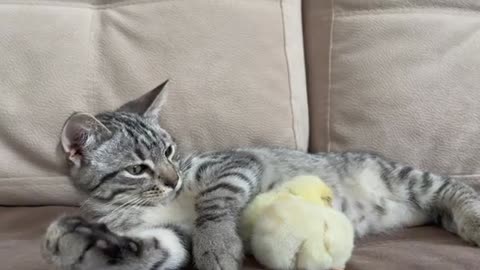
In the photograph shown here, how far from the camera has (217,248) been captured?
3.77 feet

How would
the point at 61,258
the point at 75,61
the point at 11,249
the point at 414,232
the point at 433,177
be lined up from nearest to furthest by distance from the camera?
the point at 61,258 < the point at 11,249 < the point at 414,232 < the point at 433,177 < the point at 75,61

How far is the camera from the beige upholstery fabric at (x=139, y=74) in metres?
1.62

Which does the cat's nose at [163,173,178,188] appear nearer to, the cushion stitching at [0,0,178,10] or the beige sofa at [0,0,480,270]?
the beige sofa at [0,0,480,270]

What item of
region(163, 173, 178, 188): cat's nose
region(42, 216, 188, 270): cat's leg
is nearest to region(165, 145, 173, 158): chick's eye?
region(163, 173, 178, 188): cat's nose

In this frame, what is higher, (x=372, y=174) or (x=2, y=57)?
(x=2, y=57)

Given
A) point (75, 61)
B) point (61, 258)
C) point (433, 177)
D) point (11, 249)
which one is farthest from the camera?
point (75, 61)

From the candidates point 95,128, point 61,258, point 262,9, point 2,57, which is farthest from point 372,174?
point 2,57

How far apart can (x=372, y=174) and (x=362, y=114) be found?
18 centimetres

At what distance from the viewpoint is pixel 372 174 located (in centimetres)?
157

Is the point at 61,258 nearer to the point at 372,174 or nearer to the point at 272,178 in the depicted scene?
the point at 272,178

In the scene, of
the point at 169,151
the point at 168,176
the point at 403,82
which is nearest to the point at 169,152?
the point at 169,151

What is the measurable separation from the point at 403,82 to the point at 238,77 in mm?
482

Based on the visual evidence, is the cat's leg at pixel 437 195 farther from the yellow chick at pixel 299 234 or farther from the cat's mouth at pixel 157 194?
the cat's mouth at pixel 157 194

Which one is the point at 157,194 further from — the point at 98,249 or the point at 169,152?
the point at 98,249
